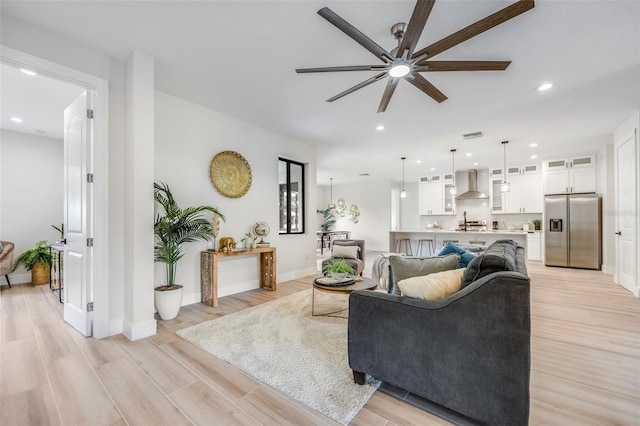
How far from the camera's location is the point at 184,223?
3.29 m

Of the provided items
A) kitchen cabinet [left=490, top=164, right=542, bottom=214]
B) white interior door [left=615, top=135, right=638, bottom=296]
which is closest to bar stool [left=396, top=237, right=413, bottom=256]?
kitchen cabinet [left=490, top=164, right=542, bottom=214]

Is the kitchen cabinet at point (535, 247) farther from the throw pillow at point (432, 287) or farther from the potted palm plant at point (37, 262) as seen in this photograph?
the potted palm plant at point (37, 262)

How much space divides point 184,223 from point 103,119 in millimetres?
1332

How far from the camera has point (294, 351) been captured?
2393 millimetres

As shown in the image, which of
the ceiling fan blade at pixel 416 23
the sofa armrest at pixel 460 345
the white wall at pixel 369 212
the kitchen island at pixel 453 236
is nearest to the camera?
the sofa armrest at pixel 460 345

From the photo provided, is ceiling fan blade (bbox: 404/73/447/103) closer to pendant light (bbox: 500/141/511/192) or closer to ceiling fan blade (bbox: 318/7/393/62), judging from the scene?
ceiling fan blade (bbox: 318/7/393/62)

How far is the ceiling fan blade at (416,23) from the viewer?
162 centimetres

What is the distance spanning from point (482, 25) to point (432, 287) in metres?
1.79

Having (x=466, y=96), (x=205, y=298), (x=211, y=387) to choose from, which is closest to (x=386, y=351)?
(x=211, y=387)

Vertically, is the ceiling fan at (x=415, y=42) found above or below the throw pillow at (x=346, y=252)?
above

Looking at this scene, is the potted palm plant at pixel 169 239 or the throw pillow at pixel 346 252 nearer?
the potted palm plant at pixel 169 239

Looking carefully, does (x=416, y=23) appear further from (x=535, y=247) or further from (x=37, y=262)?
(x=535, y=247)

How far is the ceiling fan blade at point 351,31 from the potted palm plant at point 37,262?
6.12 metres

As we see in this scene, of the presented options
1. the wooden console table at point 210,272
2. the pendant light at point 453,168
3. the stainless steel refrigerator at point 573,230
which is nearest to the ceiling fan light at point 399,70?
the wooden console table at point 210,272
